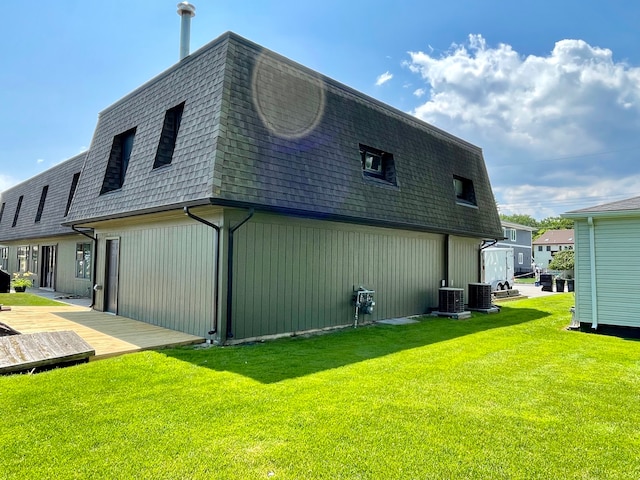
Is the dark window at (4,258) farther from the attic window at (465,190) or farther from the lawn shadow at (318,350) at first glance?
the attic window at (465,190)

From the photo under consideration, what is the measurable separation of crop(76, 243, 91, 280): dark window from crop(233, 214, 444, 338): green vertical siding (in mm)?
9424

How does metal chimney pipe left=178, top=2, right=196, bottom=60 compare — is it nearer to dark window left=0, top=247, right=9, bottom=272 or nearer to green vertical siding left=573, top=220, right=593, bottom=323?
green vertical siding left=573, top=220, right=593, bottom=323

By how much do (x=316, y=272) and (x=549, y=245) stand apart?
4820 centimetres

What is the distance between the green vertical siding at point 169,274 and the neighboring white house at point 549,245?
47132 millimetres

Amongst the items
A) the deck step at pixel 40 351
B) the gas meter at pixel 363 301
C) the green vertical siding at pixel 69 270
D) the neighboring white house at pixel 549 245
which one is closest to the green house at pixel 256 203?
the gas meter at pixel 363 301

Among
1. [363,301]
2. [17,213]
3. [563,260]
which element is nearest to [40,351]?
[363,301]

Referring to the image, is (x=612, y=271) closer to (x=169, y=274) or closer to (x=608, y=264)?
(x=608, y=264)

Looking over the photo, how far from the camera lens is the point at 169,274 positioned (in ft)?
23.6

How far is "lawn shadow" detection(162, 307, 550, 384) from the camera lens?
4.65 meters

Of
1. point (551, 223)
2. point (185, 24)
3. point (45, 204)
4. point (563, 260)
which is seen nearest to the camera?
point (185, 24)

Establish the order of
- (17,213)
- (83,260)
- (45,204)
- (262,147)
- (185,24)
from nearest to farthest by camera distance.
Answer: (262,147) < (185,24) < (83,260) < (45,204) < (17,213)

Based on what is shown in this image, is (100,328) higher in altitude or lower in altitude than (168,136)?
lower

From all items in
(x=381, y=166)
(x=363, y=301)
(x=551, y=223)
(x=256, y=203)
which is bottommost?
(x=363, y=301)

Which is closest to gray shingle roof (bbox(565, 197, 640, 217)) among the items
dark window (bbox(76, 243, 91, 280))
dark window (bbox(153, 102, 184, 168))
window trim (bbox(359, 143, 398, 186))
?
window trim (bbox(359, 143, 398, 186))
